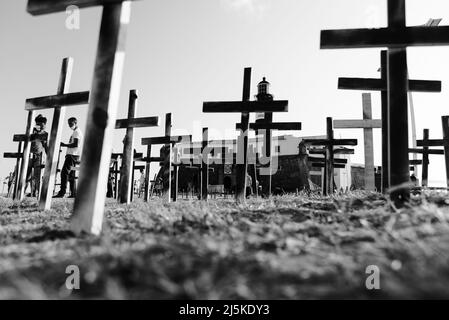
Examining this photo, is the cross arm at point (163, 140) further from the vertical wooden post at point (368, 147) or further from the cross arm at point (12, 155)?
the vertical wooden post at point (368, 147)

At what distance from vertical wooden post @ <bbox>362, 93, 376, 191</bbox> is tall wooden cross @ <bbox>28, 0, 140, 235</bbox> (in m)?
6.97

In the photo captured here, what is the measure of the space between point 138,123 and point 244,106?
2903 millimetres

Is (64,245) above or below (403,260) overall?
below

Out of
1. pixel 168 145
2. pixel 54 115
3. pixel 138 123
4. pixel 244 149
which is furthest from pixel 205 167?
pixel 54 115

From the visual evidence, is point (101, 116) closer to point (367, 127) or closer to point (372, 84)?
point (372, 84)

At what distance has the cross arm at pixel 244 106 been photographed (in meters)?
7.03

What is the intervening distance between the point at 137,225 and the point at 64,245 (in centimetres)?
79

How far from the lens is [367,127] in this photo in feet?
29.1

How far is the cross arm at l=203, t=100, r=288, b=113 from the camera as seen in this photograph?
703 centimetres

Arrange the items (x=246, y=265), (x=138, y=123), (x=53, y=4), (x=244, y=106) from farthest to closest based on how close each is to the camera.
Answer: (x=138, y=123) → (x=244, y=106) → (x=53, y=4) → (x=246, y=265)

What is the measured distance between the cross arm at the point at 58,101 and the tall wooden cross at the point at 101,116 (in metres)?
2.47

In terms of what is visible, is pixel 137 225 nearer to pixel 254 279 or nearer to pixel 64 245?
pixel 64 245

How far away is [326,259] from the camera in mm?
1779
